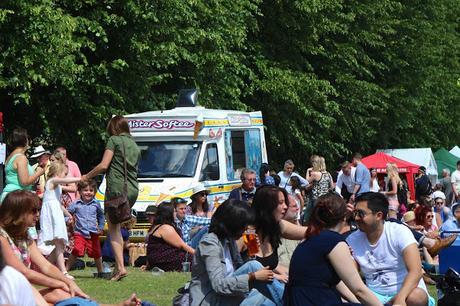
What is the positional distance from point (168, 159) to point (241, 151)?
2069 millimetres

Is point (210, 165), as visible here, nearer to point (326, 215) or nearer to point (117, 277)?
point (117, 277)

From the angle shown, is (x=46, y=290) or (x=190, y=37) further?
(x=190, y=37)

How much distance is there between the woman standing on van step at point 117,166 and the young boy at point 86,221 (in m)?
1.84

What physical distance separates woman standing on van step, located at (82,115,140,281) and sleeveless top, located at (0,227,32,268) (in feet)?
16.6

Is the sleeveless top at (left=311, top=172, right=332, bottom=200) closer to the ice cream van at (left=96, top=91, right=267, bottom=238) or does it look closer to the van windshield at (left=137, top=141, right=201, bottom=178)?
the ice cream van at (left=96, top=91, right=267, bottom=238)

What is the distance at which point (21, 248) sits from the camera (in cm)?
877

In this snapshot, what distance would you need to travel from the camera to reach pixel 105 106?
25688 millimetres

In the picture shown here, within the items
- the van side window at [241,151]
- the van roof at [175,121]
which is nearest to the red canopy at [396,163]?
the van side window at [241,151]

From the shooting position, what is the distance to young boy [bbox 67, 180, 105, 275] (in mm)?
16344

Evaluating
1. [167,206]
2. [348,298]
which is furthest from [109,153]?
[348,298]

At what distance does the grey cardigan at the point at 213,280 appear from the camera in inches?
329

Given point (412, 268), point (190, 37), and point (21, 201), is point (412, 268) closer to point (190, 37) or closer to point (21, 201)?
point (21, 201)

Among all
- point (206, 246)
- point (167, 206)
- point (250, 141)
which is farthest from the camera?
point (250, 141)

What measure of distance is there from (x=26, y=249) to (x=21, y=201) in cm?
53
